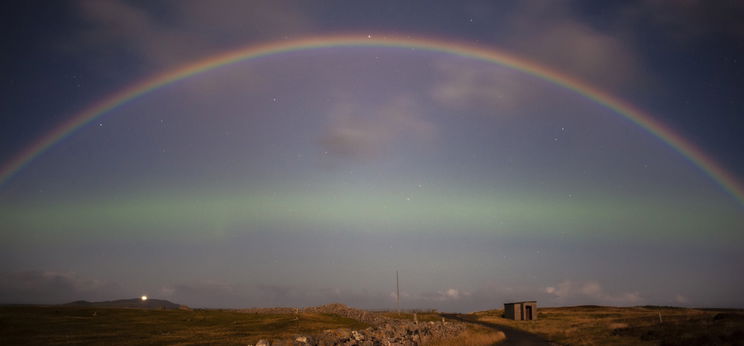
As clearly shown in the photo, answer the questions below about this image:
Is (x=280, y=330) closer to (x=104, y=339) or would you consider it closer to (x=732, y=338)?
(x=104, y=339)

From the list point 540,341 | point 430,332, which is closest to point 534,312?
point 540,341

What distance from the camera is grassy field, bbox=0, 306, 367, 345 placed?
1372 inches

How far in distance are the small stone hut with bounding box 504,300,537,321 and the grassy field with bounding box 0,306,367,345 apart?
42.5 meters

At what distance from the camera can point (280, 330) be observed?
44.5 meters

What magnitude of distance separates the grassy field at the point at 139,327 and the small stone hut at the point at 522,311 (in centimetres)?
4246

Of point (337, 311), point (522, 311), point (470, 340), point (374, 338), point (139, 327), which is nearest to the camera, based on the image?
point (139, 327)

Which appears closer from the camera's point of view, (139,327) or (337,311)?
(139,327)

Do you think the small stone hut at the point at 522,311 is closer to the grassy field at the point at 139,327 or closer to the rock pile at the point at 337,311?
the rock pile at the point at 337,311

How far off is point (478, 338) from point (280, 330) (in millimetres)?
19387

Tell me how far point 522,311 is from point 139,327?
6705 cm

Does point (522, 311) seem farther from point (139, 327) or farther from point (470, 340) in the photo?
point (139, 327)

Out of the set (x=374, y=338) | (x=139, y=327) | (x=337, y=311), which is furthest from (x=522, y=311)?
(x=139, y=327)

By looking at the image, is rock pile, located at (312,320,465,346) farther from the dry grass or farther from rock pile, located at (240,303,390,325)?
rock pile, located at (240,303,390,325)

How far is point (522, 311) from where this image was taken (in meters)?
88.7
